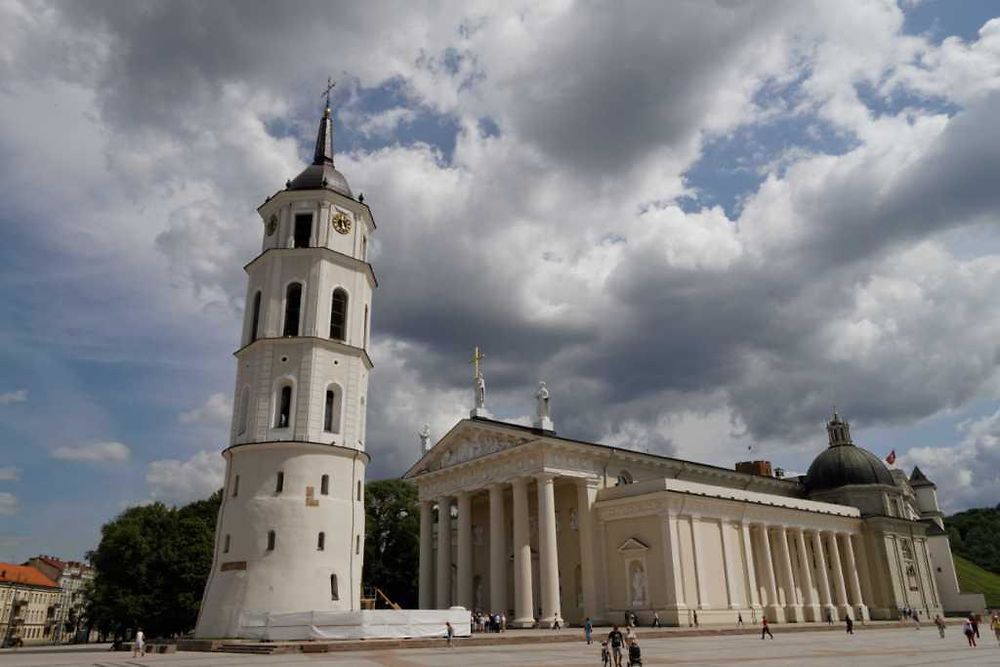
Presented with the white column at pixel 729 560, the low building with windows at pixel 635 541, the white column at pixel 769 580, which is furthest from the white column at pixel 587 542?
the white column at pixel 769 580

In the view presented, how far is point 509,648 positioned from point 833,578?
36.8m

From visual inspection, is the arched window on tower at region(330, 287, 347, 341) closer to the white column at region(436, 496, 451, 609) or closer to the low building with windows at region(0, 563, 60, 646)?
the white column at region(436, 496, 451, 609)

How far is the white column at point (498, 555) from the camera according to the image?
44.3 metres

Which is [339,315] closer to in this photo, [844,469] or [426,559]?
[426,559]

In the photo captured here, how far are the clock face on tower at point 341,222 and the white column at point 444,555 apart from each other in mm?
24024

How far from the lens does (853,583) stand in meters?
54.7

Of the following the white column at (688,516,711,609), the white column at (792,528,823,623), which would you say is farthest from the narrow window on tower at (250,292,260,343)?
the white column at (792,528,823,623)

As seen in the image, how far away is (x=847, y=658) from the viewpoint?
2103cm

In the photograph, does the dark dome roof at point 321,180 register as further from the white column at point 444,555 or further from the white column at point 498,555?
the white column at point 444,555

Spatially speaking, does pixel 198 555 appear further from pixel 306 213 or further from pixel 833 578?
pixel 833 578

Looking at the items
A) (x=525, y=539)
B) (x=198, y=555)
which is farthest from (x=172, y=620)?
(x=525, y=539)

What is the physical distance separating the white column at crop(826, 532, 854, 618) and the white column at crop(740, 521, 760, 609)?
35.1 ft

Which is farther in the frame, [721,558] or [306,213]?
[721,558]

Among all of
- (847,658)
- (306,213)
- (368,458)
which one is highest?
(306,213)
